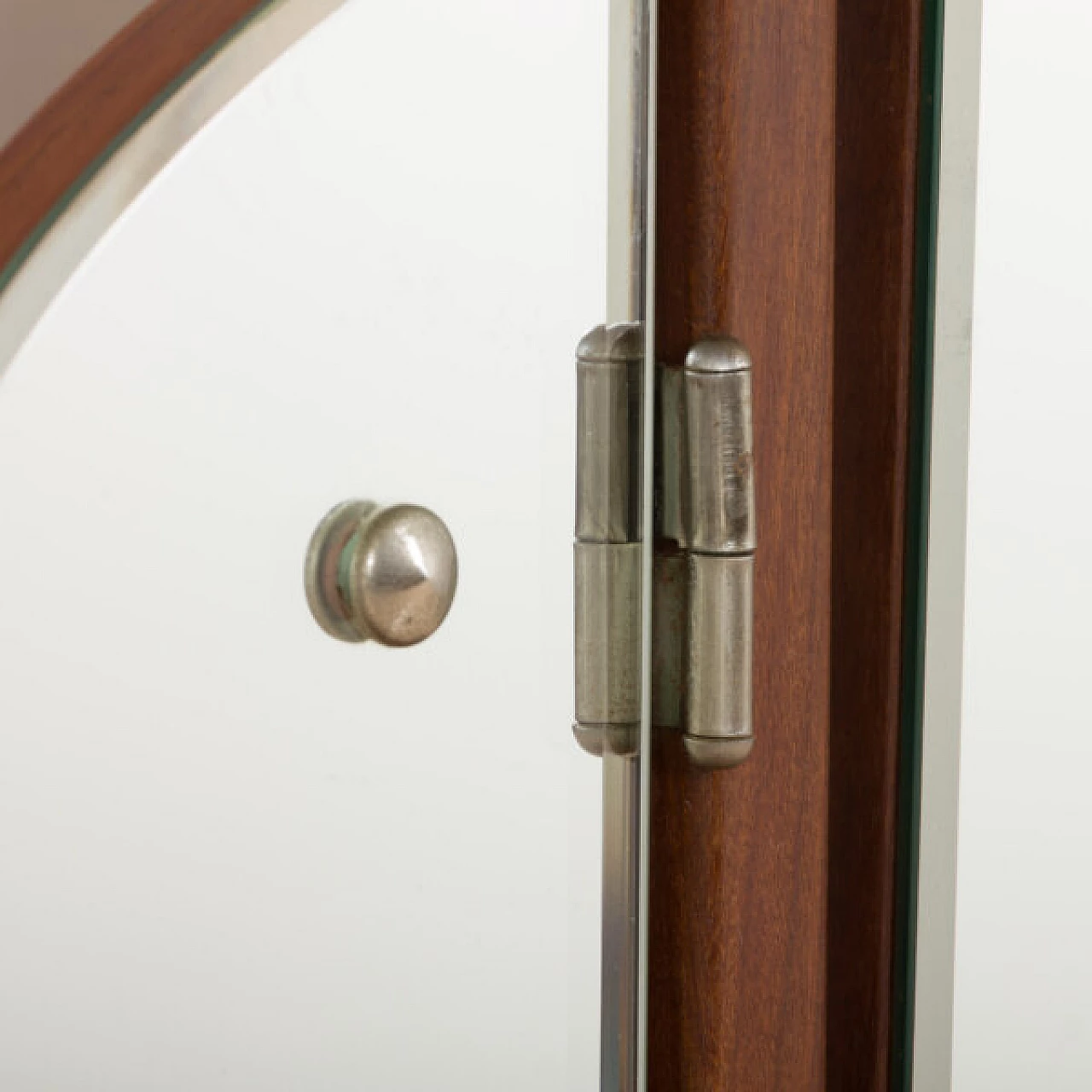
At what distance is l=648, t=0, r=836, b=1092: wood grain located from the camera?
347 mm

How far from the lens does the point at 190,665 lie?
31 cm

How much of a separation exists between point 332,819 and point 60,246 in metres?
0.13

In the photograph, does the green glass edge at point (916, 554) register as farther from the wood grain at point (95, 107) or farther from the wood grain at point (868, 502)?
the wood grain at point (95, 107)

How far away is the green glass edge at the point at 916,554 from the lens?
0.38 metres

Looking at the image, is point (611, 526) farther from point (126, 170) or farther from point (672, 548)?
point (126, 170)

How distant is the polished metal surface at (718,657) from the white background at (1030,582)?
0.12 metres

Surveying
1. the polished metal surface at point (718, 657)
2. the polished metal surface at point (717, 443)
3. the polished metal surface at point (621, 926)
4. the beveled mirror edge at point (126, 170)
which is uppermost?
the beveled mirror edge at point (126, 170)

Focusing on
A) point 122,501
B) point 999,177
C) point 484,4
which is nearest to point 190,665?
point 122,501

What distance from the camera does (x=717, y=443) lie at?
35 cm

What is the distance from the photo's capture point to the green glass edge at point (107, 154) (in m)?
0.28

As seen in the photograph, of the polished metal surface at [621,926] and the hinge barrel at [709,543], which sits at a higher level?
the hinge barrel at [709,543]

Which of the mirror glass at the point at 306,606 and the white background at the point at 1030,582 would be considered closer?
the mirror glass at the point at 306,606

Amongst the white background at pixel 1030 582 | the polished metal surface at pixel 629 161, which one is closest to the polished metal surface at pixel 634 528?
the polished metal surface at pixel 629 161

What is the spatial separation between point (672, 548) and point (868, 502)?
61mm
